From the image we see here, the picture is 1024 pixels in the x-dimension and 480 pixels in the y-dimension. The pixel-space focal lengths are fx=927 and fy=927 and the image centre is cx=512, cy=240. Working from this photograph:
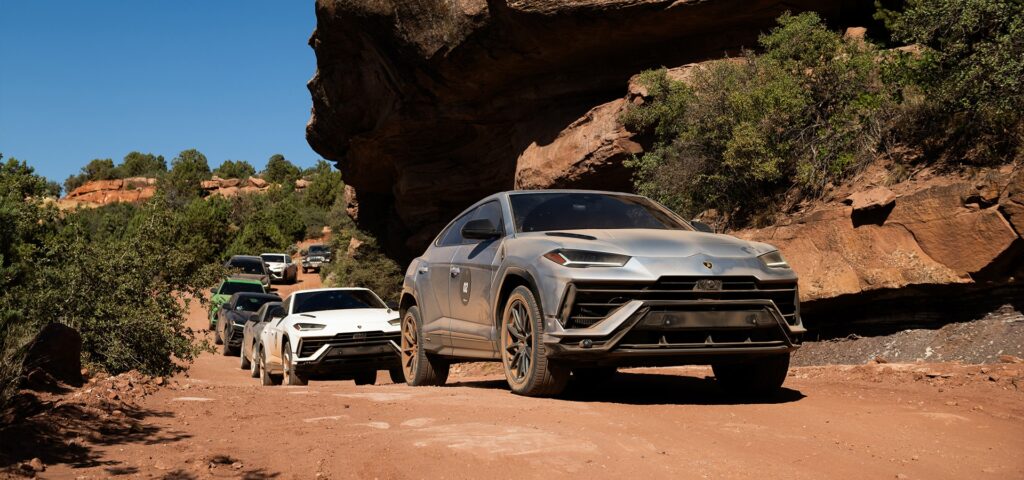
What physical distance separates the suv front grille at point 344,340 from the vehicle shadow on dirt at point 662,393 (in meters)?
4.29

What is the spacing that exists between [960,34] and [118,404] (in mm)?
11213

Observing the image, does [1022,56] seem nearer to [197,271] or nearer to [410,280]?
[410,280]

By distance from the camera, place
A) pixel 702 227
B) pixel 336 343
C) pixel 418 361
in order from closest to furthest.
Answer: pixel 702 227 < pixel 418 361 < pixel 336 343

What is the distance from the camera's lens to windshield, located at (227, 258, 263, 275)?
1419 inches

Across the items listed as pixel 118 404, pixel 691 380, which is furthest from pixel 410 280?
pixel 118 404

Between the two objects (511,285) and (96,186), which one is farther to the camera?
(96,186)

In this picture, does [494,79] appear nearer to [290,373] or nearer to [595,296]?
[290,373]

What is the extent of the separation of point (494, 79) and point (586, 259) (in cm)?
1822

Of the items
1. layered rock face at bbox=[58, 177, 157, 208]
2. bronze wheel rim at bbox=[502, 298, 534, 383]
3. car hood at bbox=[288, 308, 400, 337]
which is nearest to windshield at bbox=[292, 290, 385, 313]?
car hood at bbox=[288, 308, 400, 337]

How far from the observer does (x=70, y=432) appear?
16.9ft

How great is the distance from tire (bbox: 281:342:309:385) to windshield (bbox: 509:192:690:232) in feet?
18.4

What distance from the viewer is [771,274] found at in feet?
22.2

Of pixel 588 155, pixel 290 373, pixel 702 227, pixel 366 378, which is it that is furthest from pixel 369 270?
pixel 702 227

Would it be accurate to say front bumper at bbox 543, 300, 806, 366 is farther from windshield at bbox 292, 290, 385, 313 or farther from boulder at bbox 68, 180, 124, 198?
boulder at bbox 68, 180, 124, 198
